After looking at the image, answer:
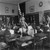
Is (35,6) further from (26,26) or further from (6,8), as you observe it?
(26,26)

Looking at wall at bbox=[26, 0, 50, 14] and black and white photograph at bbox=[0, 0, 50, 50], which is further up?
wall at bbox=[26, 0, 50, 14]

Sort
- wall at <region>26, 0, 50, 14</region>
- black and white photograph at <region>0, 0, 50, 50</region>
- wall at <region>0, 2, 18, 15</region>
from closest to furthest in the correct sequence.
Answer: black and white photograph at <region>0, 0, 50, 50</region> → wall at <region>26, 0, 50, 14</region> → wall at <region>0, 2, 18, 15</region>

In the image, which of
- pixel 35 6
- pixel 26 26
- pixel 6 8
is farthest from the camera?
pixel 6 8

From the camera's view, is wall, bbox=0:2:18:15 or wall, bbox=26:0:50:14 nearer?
wall, bbox=26:0:50:14

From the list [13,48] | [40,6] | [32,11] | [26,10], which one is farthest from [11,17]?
[13,48]

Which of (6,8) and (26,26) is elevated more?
(6,8)

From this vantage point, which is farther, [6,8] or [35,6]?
[6,8]

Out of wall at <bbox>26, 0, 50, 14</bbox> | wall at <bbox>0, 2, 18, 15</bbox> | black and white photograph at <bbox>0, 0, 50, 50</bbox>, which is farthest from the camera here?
wall at <bbox>0, 2, 18, 15</bbox>

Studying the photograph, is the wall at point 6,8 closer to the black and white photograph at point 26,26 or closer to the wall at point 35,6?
the black and white photograph at point 26,26

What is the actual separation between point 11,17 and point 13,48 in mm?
6632

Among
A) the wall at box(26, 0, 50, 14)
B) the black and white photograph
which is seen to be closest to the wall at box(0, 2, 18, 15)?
the black and white photograph

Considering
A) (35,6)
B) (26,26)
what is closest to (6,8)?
(35,6)

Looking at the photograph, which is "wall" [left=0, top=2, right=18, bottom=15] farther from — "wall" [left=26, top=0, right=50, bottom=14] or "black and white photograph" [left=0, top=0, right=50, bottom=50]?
"wall" [left=26, top=0, right=50, bottom=14]

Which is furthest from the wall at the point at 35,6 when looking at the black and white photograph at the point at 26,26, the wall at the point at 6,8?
the wall at the point at 6,8
